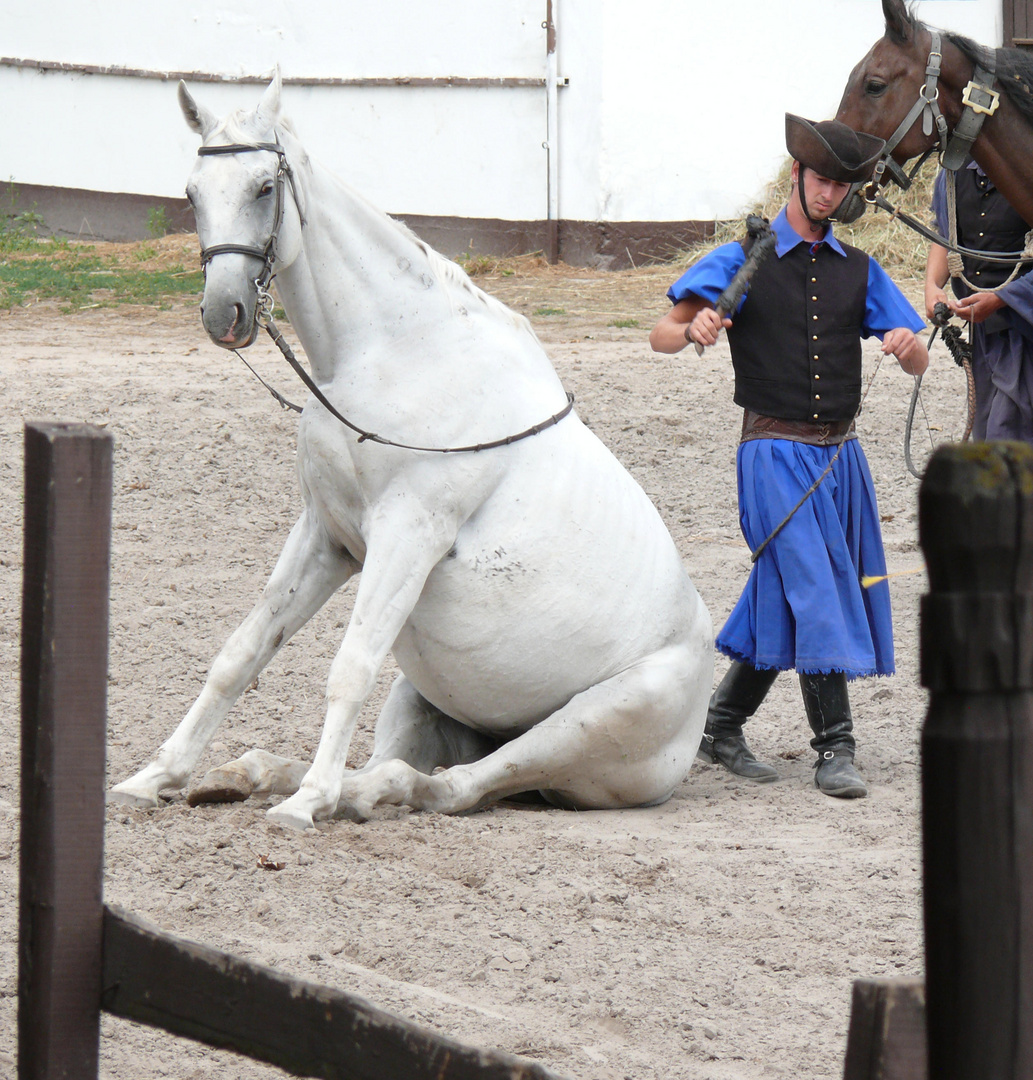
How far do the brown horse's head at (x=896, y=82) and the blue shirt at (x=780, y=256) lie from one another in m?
0.44

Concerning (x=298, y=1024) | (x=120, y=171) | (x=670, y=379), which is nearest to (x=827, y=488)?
(x=298, y=1024)

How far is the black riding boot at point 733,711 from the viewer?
4.89m

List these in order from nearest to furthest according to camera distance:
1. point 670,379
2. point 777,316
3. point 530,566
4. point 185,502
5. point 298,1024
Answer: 1. point 298,1024
2. point 530,566
3. point 777,316
4. point 185,502
5. point 670,379

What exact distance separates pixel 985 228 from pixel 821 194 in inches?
34.6

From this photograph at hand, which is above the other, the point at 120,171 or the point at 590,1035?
the point at 120,171

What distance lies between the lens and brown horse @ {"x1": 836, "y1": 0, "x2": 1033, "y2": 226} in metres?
4.70

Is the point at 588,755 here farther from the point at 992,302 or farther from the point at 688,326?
the point at 992,302

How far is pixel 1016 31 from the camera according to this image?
11781 mm

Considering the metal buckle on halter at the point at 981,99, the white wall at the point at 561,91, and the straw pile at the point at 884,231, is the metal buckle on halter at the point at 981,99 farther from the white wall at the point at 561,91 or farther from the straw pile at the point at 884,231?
the white wall at the point at 561,91

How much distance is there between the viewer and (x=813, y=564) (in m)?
4.48

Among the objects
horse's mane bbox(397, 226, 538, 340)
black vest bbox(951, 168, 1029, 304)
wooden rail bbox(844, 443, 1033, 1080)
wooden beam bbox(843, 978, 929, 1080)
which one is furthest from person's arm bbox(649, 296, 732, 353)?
wooden rail bbox(844, 443, 1033, 1080)

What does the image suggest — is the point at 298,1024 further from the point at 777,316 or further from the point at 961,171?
the point at 961,171

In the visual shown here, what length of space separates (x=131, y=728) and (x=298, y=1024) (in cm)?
335

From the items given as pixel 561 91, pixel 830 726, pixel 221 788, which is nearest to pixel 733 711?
pixel 830 726
